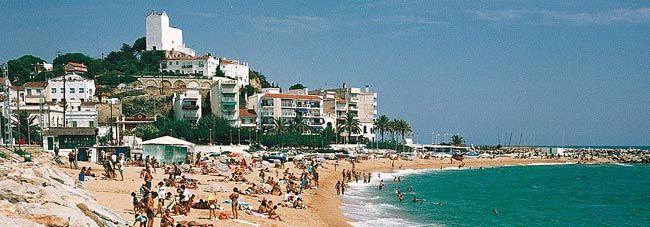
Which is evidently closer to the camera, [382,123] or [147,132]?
[147,132]

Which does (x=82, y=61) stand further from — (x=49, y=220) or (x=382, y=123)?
(x=49, y=220)

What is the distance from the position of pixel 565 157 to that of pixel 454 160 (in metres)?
34.7

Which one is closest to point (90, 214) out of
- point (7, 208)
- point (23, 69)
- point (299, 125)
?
point (7, 208)

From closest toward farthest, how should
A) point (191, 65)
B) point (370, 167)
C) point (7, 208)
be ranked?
point (7, 208) < point (370, 167) < point (191, 65)

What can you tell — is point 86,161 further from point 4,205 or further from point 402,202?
point 4,205

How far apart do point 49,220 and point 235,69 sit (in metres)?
98.5

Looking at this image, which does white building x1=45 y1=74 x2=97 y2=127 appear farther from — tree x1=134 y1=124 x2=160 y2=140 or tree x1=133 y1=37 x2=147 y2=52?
tree x1=133 y1=37 x2=147 y2=52

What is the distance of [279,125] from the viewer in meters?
83.8

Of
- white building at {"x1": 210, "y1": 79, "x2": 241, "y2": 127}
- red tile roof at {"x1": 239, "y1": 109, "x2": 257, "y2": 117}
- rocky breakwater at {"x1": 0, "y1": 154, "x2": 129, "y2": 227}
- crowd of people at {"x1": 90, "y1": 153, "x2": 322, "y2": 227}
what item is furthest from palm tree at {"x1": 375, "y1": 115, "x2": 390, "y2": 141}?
rocky breakwater at {"x1": 0, "y1": 154, "x2": 129, "y2": 227}

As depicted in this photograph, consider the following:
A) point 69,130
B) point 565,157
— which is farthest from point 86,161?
point 565,157

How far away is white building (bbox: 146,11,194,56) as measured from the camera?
4402 inches

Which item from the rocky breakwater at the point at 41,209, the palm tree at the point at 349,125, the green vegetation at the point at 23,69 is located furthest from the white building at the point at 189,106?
the rocky breakwater at the point at 41,209

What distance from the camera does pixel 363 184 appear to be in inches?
1884

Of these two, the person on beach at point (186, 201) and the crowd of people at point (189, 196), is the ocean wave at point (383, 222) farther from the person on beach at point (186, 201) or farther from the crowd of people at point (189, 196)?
the person on beach at point (186, 201)
